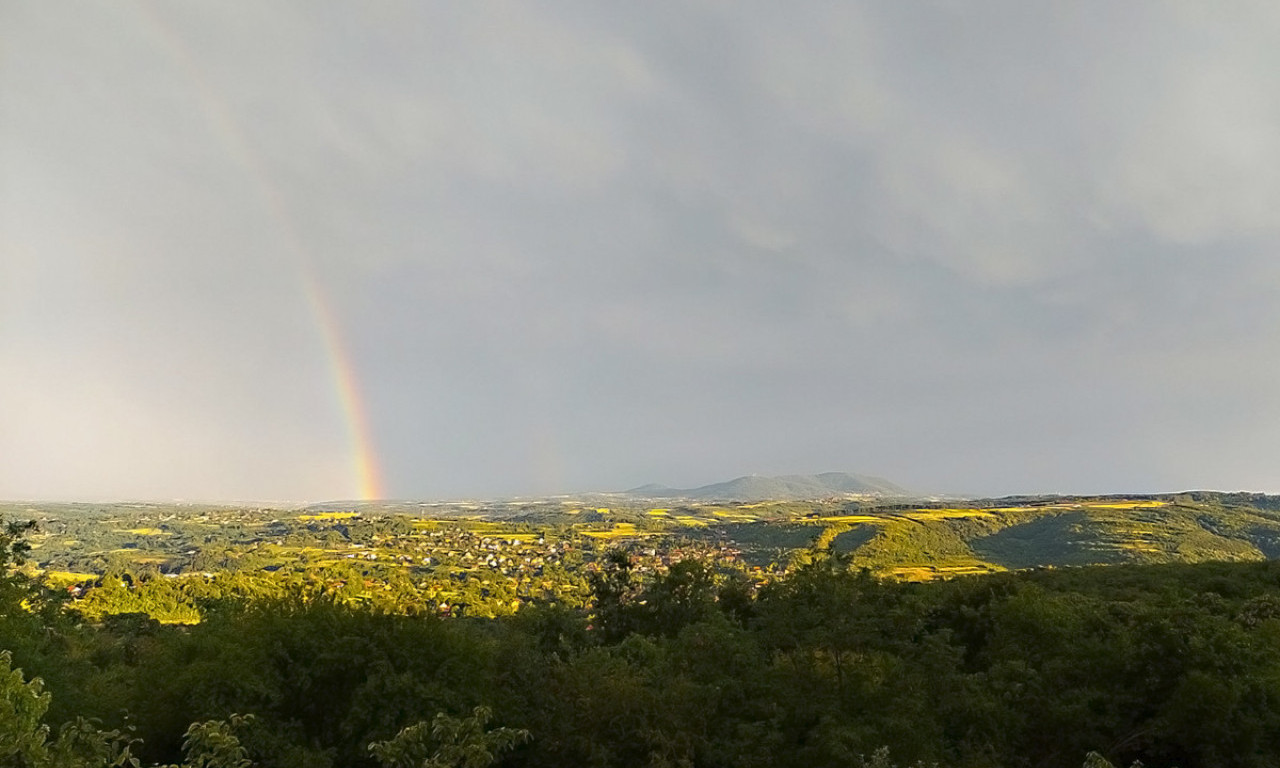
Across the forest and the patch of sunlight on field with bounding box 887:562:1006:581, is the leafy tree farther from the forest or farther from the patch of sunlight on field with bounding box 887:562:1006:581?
the patch of sunlight on field with bounding box 887:562:1006:581

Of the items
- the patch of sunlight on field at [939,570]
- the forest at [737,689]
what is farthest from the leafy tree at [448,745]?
the patch of sunlight on field at [939,570]

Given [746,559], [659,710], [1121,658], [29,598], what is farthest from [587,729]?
[746,559]

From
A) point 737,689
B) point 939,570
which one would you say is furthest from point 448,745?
point 939,570

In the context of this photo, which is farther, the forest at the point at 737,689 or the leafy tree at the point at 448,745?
the forest at the point at 737,689

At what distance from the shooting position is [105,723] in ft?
77.0

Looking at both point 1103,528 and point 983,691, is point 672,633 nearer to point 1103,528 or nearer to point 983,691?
point 983,691

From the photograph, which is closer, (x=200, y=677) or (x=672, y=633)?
(x=200, y=677)

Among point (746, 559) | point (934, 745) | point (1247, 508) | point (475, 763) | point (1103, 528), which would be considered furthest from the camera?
point (1247, 508)

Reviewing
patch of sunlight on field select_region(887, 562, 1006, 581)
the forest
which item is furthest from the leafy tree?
patch of sunlight on field select_region(887, 562, 1006, 581)

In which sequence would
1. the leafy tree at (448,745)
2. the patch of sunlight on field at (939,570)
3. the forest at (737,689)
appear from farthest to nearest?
the patch of sunlight on field at (939,570)
the forest at (737,689)
the leafy tree at (448,745)

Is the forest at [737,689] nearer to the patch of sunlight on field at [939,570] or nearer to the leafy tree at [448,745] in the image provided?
the leafy tree at [448,745]

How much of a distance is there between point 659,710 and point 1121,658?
16939 millimetres

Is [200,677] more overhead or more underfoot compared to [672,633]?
more overhead

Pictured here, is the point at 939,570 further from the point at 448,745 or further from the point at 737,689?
the point at 448,745
